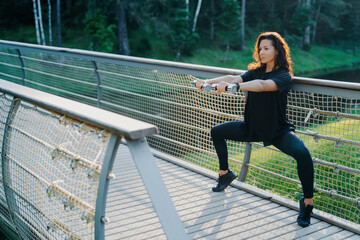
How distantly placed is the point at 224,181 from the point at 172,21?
102 ft

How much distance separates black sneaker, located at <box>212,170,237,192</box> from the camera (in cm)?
416

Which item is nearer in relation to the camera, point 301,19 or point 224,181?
point 224,181

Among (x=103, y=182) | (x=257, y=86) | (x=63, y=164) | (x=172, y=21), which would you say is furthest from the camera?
(x=172, y=21)

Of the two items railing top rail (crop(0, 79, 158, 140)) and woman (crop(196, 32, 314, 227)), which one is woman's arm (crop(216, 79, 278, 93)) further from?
railing top rail (crop(0, 79, 158, 140))

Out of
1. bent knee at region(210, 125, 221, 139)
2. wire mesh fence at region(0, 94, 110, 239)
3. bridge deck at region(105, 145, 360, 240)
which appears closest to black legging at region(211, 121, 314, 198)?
bent knee at region(210, 125, 221, 139)

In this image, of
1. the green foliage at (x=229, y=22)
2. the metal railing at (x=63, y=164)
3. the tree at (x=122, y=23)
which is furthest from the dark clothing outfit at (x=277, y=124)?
the green foliage at (x=229, y=22)

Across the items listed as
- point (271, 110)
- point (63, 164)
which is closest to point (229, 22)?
point (271, 110)

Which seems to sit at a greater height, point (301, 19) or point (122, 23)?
point (301, 19)

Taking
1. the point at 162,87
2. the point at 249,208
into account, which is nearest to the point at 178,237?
the point at 249,208

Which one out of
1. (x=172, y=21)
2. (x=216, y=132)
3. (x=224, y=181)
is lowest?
(x=224, y=181)

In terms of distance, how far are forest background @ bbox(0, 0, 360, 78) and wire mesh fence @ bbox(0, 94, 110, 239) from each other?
2610 cm

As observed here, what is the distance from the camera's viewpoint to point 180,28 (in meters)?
33.0

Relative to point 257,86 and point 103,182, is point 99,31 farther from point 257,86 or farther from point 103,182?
point 103,182

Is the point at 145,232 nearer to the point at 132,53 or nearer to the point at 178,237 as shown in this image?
the point at 178,237
